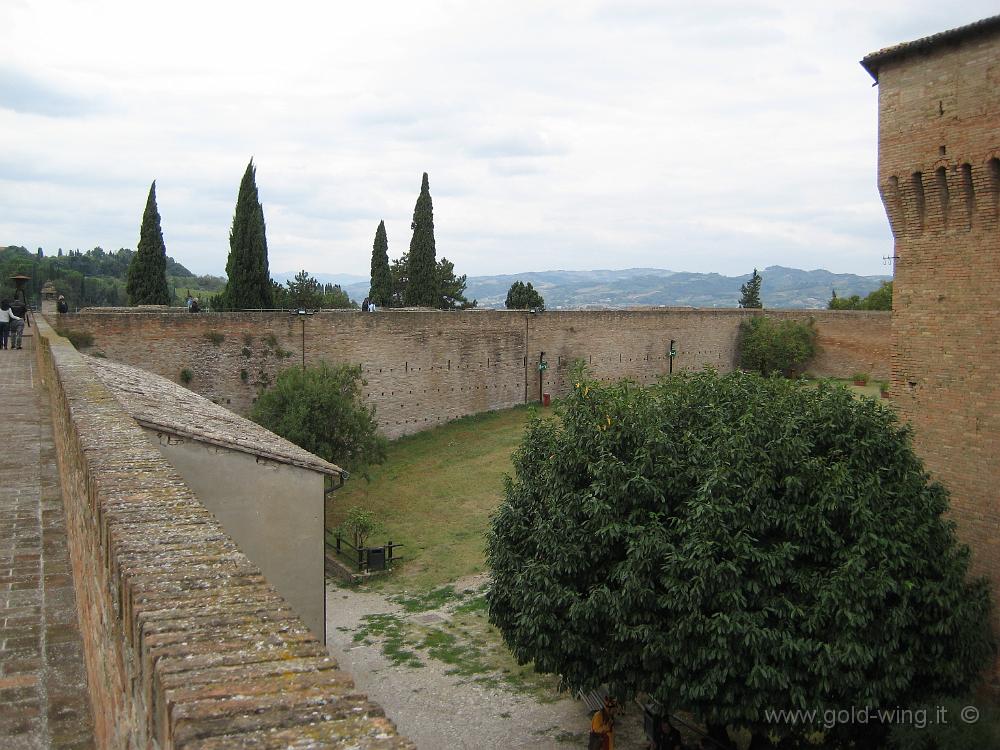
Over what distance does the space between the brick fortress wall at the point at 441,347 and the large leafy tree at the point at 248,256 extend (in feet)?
24.6

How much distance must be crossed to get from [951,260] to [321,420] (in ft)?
50.4

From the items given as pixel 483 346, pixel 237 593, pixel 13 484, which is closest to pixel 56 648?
pixel 237 593

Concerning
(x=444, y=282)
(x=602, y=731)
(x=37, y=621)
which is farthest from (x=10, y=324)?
(x=444, y=282)

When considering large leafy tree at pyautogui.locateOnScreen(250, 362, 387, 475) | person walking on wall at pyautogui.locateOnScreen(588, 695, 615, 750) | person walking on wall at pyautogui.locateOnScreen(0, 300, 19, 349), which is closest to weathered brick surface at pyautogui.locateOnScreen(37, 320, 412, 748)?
person walking on wall at pyautogui.locateOnScreen(588, 695, 615, 750)

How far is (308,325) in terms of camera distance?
27.3 m

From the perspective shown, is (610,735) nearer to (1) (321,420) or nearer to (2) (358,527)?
(2) (358,527)

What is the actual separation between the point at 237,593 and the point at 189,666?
2.32 feet

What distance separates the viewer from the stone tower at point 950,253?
39.7ft

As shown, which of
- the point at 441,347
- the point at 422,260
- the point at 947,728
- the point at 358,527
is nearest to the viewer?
the point at 947,728

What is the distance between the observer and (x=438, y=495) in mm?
24359

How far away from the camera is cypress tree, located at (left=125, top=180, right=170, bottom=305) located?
35469 mm

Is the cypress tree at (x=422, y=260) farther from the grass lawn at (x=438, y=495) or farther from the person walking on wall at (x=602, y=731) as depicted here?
the person walking on wall at (x=602, y=731)

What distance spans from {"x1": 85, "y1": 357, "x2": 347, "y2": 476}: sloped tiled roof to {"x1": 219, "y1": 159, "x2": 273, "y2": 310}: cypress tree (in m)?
19.1

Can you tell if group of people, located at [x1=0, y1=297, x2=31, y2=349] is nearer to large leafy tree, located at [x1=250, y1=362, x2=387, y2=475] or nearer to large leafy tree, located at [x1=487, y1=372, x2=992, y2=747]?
large leafy tree, located at [x1=250, y1=362, x2=387, y2=475]
